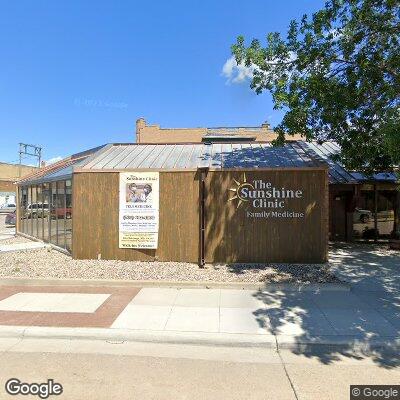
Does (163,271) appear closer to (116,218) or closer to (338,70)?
(116,218)

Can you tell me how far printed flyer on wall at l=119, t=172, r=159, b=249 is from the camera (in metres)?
10.4

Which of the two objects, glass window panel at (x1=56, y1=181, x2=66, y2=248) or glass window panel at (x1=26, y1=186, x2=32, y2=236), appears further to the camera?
glass window panel at (x1=26, y1=186, x2=32, y2=236)

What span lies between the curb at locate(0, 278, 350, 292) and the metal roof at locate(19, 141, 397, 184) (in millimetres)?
3559

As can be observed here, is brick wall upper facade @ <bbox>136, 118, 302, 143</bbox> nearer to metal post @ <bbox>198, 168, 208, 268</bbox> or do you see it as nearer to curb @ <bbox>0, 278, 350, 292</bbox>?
metal post @ <bbox>198, 168, 208, 268</bbox>

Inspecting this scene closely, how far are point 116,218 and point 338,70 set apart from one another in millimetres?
7493

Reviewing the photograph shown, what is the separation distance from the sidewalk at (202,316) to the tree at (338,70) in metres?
4.51

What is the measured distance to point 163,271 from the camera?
9195 millimetres

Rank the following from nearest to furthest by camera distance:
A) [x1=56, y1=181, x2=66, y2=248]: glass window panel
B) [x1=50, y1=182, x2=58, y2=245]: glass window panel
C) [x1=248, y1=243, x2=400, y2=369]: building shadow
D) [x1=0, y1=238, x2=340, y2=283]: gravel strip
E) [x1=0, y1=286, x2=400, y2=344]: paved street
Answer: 1. [x1=248, y1=243, x2=400, y2=369]: building shadow
2. [x1=0, y1=286, x2=400, y2=344]: paved street
3. [x1=0, y1=238, x2=340, y2=283]: gravel strip
4. [x1=56, y1=181, x2=66, y2=248]: glass window panel
5. [x1=50, y1=182, x2=58, y2=245]: glass window panel

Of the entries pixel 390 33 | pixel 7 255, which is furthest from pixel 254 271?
pixel 7 255

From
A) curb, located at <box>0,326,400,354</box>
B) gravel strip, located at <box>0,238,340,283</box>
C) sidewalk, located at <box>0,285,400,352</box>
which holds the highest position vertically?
gravel strip, located at <box>0,238,340,283</box>

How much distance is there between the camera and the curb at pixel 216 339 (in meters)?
5.21

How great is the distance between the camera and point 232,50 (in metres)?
9.73

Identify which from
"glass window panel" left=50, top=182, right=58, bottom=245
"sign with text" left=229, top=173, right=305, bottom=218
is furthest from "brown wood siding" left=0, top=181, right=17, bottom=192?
"sign with text" left=229, top=173, right=305, bottom=218

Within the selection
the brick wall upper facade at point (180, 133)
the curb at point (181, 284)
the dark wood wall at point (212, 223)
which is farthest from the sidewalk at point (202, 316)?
the brick wall upper facade at point (180, 133)
